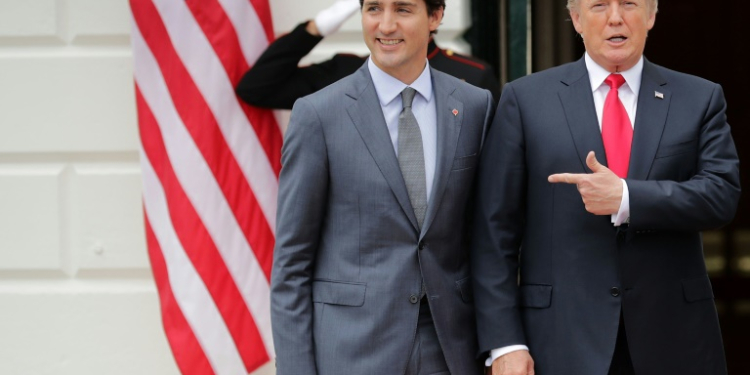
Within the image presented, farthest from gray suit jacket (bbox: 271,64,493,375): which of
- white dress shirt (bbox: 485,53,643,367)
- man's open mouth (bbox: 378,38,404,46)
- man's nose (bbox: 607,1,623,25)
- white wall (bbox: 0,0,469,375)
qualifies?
white wall (bbox: 0,0,469,375)

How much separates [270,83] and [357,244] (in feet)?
4.00

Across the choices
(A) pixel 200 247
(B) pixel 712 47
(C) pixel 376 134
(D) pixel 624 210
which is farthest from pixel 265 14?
(B) pixel 712 47

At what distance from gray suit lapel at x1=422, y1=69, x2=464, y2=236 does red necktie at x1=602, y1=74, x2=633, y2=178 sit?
358 mm

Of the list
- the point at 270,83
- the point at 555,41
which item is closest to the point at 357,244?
the point at 270,83

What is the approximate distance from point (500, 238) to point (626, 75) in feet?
1.67

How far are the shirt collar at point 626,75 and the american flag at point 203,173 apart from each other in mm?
1480

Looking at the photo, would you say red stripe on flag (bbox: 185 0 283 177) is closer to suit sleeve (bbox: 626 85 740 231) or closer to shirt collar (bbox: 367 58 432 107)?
shirt collar (bbox: 367 58 432 107)

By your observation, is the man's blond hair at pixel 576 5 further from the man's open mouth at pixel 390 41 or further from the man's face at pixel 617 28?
the man's open mouth at pixel 390 41

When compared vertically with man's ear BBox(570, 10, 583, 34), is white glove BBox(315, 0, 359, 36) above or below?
below

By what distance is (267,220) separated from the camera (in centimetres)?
384

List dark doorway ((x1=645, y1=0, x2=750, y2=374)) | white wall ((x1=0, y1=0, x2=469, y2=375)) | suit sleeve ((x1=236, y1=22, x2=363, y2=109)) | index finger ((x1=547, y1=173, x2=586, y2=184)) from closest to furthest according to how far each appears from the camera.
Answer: index finger ((x1=547, y1=173, x2=586, y2=184)), suit sleeve ((x1=236, y1=22, x2=363, y2=109)), white wall ((x1=0, y1=0, x2=469, y2=375)), dark doorway ((x1=645, y1=0, x2=750, y2=374))

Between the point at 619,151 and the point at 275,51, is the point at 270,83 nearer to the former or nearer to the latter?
the point at 275,51

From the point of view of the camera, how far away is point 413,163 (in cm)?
262

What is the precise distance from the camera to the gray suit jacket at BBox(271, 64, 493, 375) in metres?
2.59
